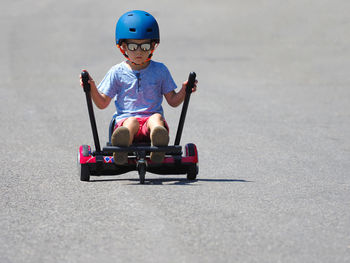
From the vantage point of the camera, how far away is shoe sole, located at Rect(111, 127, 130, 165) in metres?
6.85

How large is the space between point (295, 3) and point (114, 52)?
24.8ft

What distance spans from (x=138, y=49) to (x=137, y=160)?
3.46ft

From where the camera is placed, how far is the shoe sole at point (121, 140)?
685 centimetres

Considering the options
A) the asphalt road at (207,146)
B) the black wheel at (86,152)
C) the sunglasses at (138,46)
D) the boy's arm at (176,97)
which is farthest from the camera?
the boy's arm at (176,97)

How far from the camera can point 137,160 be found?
275 inches

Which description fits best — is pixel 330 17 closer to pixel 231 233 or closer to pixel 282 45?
pixel 282 45

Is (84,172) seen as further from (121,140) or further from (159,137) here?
(159,137)

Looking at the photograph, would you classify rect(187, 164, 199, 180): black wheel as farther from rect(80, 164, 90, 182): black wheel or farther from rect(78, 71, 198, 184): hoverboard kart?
rect(80, 164, 90, 182): black wheel

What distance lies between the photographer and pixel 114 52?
20.3 meters

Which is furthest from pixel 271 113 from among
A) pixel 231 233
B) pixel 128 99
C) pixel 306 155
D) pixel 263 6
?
pixel 263 6

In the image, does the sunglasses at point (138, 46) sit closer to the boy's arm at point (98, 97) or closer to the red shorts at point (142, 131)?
the boy's arm at point (98, 97)

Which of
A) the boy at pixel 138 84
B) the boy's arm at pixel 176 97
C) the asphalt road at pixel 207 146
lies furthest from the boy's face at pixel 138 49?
the asphalt road at pixel 207 146

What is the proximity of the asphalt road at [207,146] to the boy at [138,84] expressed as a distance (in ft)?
1.77

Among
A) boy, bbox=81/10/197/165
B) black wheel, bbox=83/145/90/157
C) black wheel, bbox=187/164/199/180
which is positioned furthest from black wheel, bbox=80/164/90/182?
black wheel, bbox=187/164/199/180
